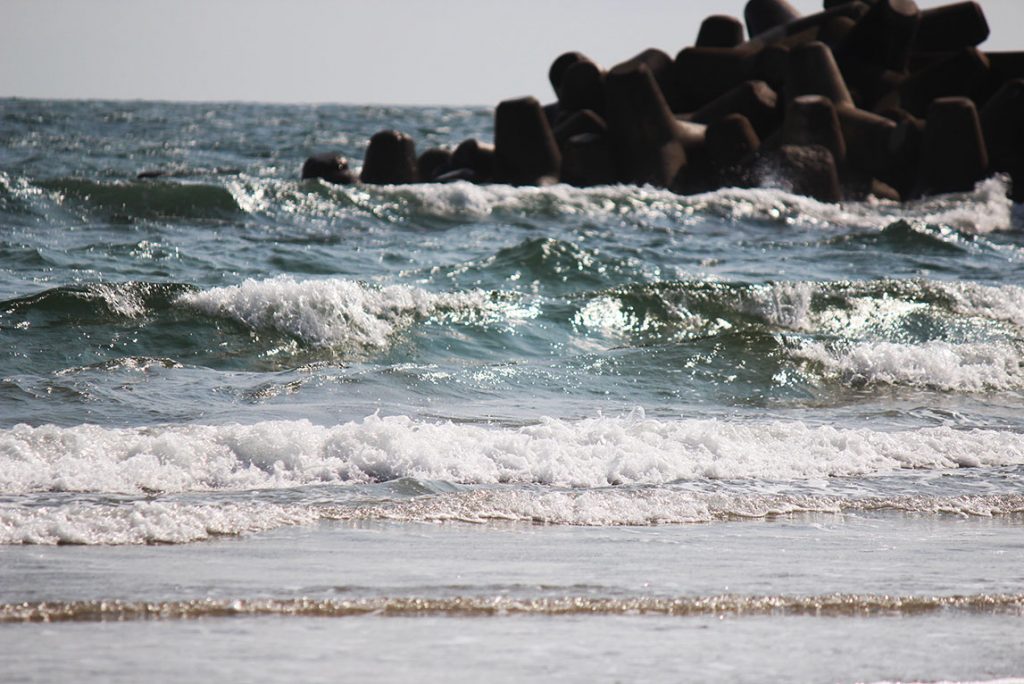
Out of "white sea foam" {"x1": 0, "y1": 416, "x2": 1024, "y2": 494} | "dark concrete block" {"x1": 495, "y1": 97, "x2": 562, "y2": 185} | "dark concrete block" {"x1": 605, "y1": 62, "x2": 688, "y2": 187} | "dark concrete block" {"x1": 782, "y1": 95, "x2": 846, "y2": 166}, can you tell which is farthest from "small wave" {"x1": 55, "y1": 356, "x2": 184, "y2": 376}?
"dark concrete block" {"x1": 782, "y1": 95, "x2": 846, "y2": 166}

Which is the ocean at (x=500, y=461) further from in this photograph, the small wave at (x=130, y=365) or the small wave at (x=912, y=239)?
the small wave at (x=912, y=239)

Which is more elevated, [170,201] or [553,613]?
[170,201]

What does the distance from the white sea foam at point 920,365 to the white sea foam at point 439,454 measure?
8.41 ft

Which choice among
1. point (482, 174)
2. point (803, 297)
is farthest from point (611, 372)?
point (482, 174)

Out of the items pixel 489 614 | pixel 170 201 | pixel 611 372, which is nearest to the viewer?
pixel 489 614

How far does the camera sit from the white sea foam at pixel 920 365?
994cm

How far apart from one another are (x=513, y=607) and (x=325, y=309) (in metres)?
6.83

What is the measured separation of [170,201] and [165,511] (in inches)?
546

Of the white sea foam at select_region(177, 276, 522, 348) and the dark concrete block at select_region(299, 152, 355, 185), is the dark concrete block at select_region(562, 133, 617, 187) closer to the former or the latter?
the dark concrete block at select_region(299, 152, 355, 185)

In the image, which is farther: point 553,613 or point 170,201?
point 170,201

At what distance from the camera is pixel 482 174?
2236 cm

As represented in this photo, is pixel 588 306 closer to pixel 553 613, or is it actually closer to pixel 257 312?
pixel 257 312

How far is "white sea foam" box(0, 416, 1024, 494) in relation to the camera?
583 cm

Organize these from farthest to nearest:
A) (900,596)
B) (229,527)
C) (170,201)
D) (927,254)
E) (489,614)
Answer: (170,201) < (927,254) < (229,527) < (900,596) < (489,614)
